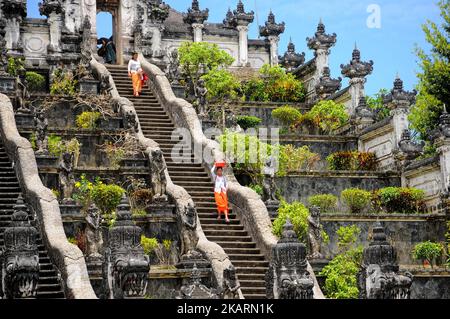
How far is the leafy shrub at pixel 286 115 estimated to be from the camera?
3978 cm

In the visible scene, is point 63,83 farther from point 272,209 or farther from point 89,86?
point 272,209

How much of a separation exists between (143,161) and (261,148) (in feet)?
12.3

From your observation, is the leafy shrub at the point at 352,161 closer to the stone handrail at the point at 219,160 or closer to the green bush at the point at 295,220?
the stone handrail at the point at 219,160

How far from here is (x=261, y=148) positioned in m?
32.8

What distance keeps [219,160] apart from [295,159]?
4.23m

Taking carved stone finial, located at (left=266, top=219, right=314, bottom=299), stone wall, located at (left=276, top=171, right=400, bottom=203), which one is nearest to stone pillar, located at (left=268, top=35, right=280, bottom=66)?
stone wall, located at (left=276, top=171, right=400, bottom=203)

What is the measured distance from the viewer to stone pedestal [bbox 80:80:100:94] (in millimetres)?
36531

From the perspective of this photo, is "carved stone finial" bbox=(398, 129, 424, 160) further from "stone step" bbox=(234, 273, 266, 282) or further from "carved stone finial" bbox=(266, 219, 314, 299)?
"carved stone finial" bbox=(266, 219, 314, 299)

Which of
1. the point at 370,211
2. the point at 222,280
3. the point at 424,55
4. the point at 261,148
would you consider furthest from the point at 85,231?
the point at 424,55

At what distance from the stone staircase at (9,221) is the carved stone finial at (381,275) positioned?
6.61 meters

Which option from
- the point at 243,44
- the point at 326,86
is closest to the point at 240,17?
the point at 243,44

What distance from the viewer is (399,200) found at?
3362 centimetres

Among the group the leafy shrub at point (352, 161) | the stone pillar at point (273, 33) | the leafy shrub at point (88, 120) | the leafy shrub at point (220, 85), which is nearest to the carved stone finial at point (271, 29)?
the stone pillar at point (273, 33)
